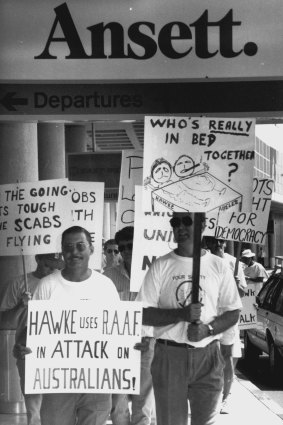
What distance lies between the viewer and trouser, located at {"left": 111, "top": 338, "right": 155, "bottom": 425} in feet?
30.6

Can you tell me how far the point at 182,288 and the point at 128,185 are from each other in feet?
11.2

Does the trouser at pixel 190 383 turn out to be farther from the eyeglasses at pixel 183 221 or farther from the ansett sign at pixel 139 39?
the ansett sign at pixel 139 39

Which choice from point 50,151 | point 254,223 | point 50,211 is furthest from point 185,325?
point 50,151

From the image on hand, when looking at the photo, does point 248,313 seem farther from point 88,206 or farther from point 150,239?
point 88,206

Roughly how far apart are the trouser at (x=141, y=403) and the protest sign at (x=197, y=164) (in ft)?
7.57

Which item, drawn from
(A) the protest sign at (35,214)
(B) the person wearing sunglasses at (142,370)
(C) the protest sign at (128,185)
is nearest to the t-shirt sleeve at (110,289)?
(A) the protest sign at (35,214)

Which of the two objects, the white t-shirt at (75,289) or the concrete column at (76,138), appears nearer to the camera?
the white t-shirt at (75,289)

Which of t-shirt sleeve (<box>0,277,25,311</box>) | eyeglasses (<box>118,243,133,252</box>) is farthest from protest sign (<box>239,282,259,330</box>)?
t-shirt sleeve (<box>0,277,25,311</box>)

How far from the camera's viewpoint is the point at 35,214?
8562 mm

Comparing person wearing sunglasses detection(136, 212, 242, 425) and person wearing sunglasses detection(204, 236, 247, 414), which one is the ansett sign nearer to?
person wearing sunglasses detection(136, 212, 242, 425)

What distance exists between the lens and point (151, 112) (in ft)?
23.8

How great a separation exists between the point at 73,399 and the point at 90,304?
0.62m

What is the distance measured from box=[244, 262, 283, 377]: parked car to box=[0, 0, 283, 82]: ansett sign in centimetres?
1036

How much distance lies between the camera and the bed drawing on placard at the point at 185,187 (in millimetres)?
7340
